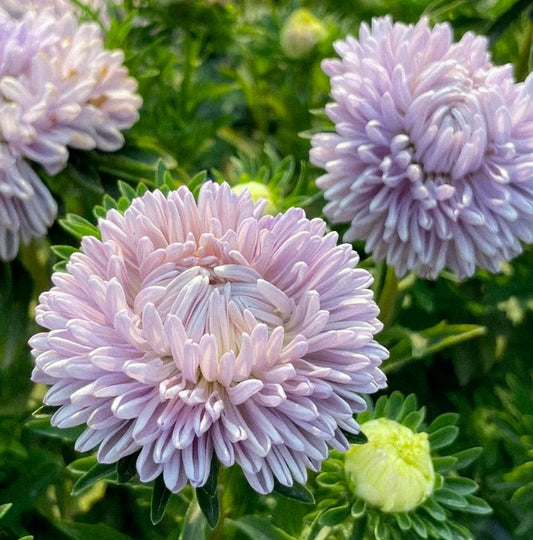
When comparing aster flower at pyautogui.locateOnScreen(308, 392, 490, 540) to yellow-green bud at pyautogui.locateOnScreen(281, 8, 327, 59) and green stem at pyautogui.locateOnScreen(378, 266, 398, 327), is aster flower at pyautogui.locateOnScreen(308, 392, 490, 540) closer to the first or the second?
green stem at pyautogui.locateOnScreen(378, 266, 398, 327)

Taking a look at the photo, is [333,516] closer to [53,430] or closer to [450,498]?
[450,498]

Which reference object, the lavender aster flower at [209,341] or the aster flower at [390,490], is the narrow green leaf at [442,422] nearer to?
the aster flower at [390,490]

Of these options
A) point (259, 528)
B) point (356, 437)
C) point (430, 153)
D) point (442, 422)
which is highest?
point (430, 153)

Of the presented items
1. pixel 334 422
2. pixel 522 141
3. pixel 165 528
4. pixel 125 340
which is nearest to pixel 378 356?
pixel 334 422

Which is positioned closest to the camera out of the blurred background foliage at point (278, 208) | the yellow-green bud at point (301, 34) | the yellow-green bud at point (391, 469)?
the yellow-green bud at point (391, 469)

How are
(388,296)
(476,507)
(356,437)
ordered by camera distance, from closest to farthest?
(356,437)
(476,507)
(388,296)

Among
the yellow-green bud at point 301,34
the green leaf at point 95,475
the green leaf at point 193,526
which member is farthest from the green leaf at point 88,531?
the yellow-green bud at point 301,34

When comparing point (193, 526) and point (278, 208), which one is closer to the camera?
point (193, 526)

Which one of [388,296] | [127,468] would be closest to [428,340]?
[388,296]
